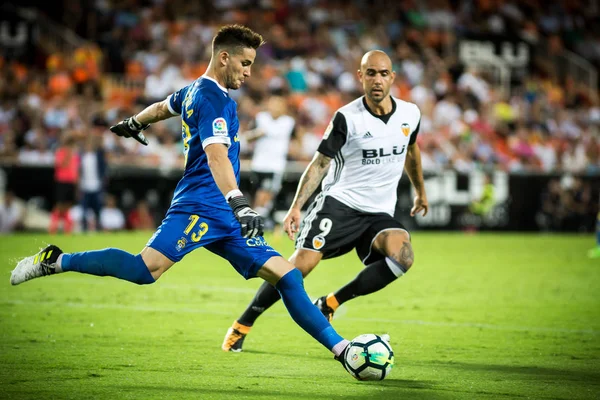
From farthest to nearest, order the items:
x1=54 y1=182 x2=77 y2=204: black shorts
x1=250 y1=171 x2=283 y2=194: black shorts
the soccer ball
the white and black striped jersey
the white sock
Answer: x1=54 y1=182 x2=77 y2=204: black shorts → x1=250 y1=171 x2=283 y2=194: black shorts → the white and black striped jersey → the white sock → the soccer ball

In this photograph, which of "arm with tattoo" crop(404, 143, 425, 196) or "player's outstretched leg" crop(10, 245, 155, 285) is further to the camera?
"arm with tattoo" crop(404, 143, 425, 196)

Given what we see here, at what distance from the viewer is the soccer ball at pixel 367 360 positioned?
19.2ft

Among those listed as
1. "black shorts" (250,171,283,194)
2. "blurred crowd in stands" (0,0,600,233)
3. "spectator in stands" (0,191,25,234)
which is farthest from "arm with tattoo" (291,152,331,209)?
"spectator in stands" (0,191,25,234)

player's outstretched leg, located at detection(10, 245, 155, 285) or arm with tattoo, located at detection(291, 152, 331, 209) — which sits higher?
arm with tattoo, located at detection(291, 152, 331, 209)

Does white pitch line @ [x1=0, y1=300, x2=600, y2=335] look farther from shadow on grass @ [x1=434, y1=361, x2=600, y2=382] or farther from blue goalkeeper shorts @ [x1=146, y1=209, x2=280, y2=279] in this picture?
blue goalkeeper shorts @ [x1=146, y1=209, x2=280, y2=279]

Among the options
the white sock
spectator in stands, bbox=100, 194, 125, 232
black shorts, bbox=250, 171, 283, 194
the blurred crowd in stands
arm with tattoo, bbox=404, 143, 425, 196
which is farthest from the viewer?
the blurred crowd in stands

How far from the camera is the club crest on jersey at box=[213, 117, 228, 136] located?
236 inches

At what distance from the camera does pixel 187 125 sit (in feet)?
20.9

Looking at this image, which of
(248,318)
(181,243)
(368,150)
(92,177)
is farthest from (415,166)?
(92,177)

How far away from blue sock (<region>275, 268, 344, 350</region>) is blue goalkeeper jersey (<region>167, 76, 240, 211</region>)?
0.67m

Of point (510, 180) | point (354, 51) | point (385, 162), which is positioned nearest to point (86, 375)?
point (385, 162)

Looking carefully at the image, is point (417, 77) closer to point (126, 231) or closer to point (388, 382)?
point (126, 231)

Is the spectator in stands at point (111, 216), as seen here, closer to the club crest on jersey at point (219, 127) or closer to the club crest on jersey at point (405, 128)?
the club crest on jersey at point (405, 128)

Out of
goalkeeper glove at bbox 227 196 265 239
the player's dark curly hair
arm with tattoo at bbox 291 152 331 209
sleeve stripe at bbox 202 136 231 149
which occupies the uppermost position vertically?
the player's dark curly hair
